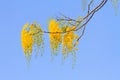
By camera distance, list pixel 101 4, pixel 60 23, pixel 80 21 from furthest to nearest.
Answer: pixel 60 23
pixel 80 21
pixel 101 4

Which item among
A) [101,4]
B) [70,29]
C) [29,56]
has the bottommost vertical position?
[29,56]

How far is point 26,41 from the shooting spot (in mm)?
4199

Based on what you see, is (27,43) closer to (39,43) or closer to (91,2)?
(39,43)

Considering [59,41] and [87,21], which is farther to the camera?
[59,41]

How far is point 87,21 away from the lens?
3434mm

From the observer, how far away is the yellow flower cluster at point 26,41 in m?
4.12

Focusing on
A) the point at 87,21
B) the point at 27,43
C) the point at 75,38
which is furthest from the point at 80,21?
the point at 27,43

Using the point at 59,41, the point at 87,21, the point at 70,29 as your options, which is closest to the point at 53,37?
the point at 59,41

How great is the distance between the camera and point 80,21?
Result: 11.9 feet

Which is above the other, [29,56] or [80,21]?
[80,21]

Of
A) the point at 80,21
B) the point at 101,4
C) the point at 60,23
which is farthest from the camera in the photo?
the point at 60,23

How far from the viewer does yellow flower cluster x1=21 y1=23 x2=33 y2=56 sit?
4.12m

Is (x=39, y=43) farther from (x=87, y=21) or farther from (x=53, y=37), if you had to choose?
(x=87, y=21)

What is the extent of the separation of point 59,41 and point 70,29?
0.32 m
